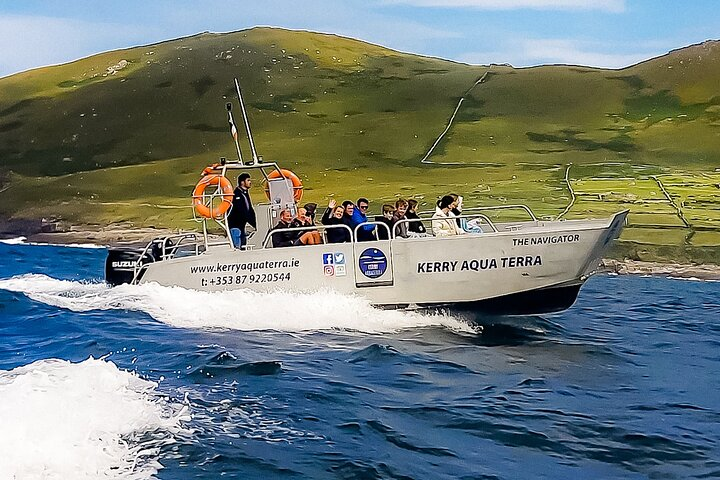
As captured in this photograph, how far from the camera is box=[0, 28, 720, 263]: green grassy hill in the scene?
68.4 meters

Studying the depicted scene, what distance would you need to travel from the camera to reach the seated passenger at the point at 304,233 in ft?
60.2

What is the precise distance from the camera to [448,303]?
17.4 meters

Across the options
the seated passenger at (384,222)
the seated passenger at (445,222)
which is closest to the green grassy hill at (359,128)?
the seated passenger at (384,222)

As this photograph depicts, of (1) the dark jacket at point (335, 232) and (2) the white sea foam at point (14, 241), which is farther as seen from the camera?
(2) the white sea foam at point (14, 241)

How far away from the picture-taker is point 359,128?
10662 cm

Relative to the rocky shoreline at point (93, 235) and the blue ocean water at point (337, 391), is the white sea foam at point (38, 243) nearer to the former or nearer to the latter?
the rocky shoreline at point (93, 235)

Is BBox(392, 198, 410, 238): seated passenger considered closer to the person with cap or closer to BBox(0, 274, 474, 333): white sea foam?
the person with cap

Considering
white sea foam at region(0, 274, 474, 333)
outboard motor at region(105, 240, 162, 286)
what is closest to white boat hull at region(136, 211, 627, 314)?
white sea foam at region(0, 274, 474, 333)

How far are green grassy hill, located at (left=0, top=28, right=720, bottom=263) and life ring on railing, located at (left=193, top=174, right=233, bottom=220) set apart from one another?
98.8 feet

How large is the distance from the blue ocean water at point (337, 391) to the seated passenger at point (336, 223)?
4.16 ft

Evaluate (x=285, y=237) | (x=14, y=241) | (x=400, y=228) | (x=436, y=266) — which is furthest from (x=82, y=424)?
(x=14, y=241)

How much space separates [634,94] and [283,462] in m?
109

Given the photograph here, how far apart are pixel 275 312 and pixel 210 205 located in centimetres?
275

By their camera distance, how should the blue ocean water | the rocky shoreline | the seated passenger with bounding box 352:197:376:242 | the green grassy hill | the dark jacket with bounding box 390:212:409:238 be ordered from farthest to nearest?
the green grassy hill → the rocky shoreline → the dark jacket with bounding box 390:212:409:238 → the seated passenger with bounding box 352:197:376:242 → the blue ocean water
